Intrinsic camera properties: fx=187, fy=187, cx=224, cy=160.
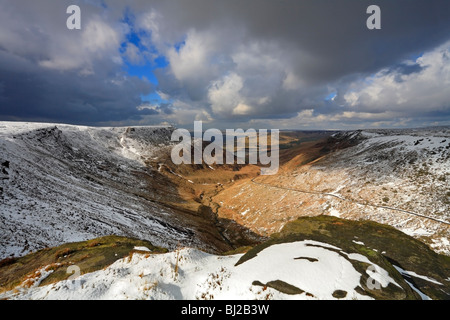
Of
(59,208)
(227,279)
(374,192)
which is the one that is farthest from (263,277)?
(374,192)

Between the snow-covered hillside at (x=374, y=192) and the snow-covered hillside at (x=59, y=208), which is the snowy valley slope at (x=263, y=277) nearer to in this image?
the snow-covered hillside at (x=59, y=208)

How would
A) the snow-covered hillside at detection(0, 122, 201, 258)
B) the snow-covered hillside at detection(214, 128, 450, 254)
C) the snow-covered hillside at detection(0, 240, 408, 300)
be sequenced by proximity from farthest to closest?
the snow-covered hillside at detection(214, 128, 450, 254) < the snow-covered hillside at detection(0, 122, 201, 258) < the snow-covered hillside at detection(0, 240, 408, 300)

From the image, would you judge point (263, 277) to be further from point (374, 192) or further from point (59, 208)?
point (374, 192)

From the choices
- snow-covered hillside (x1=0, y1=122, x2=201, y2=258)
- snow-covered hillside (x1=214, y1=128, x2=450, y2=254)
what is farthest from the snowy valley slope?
snow-covered hillside (x1=214, y1=128, x2=450, y2=254)

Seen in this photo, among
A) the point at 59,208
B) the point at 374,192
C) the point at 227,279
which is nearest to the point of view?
the point at 227,279

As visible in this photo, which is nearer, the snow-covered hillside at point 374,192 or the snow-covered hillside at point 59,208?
the snow-covered hillside at point 59,208

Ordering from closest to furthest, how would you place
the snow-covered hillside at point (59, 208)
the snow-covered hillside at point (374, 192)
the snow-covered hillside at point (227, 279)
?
the snow-covered hillside at point (227, 279), the snow-covered hillside at point (59, 208), the snow-covered hillside at point (374, 192)

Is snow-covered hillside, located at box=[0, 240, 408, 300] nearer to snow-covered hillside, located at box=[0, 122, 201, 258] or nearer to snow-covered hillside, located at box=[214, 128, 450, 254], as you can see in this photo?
snow-covered hillside, located at box=[0, 122, 201, 258]

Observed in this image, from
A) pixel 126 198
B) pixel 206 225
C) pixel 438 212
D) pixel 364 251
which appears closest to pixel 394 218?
pixel 438 212

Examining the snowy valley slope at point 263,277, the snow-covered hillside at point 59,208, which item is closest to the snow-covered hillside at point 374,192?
the snowy valley slope at point 263,277
